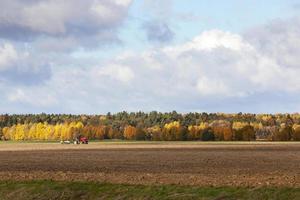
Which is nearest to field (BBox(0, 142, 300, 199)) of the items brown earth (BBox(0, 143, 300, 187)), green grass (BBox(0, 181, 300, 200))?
brown earth (BBox(0, 143, 300, 187))

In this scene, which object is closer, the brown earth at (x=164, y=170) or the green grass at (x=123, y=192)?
the green grass at (x=123, y=192)

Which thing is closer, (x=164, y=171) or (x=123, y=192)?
(x=123, y=192)

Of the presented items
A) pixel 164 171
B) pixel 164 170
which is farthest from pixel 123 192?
pixel 164 170

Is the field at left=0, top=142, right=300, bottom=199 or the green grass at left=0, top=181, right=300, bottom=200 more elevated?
the field at left=0, top=142, right=300, bottom=199

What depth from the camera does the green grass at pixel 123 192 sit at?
30.8 metres

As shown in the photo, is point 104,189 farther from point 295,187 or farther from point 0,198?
point 295,187

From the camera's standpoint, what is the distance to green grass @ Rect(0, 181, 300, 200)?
30812 mm

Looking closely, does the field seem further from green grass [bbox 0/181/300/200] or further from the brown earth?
green grass [bbox 0/181/300/200]

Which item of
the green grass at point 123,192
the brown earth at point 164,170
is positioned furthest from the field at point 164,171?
the green grass at point 123,192

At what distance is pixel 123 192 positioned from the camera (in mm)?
33750

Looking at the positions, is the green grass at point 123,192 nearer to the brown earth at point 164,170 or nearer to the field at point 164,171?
the field at point 164,171

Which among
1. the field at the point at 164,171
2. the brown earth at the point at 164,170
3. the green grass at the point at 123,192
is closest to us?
the green grass at the point at 123,192

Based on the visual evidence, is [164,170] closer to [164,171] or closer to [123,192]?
[164,171]

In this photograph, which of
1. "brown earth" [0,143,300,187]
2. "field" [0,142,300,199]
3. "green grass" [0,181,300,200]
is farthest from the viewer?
"brown earth" [0,143,300,187]
